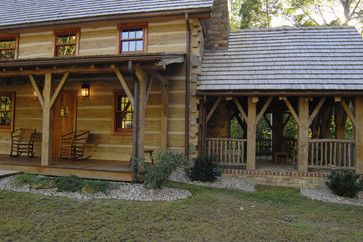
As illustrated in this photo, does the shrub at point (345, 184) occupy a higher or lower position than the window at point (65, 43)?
lower

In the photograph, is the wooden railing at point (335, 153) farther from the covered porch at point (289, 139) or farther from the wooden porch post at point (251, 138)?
the wooden porch post at point (251, 138)

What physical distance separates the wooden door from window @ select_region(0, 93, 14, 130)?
2.07m

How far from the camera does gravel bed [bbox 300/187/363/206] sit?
8312 millimetres

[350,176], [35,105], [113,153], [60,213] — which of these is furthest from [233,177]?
[35,105]

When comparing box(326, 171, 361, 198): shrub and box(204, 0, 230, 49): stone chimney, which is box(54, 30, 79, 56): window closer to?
box(204, 0, 230, 49): stone chimney

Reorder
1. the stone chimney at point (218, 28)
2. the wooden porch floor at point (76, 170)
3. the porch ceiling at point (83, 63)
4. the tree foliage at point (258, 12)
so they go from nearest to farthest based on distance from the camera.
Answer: the porch ceiling at point (83, 63)
the wooden porch floor at point (76, 170)
the stone chimney at point (218, 28)
the tree foliage at point (258, 12)

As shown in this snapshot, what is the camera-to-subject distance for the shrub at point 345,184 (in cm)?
861

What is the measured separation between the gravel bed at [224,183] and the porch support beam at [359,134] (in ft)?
10.3

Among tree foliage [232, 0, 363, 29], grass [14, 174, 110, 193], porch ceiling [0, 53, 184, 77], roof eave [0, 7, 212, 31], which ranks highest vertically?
tree foliage [232, 0, 363, 29]

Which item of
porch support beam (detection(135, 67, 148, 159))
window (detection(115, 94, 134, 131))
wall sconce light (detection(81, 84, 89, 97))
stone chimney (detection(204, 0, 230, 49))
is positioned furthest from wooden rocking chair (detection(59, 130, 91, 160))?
stone chimney (detection(204, 0, 230, 49))

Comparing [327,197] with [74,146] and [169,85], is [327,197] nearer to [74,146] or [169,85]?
[169,85]

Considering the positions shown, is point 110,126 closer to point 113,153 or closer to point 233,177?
point 113,153

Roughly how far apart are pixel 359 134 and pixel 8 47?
12.2 m

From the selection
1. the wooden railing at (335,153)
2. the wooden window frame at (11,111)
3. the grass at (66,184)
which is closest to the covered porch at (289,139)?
the wooden railing at (335,153)
